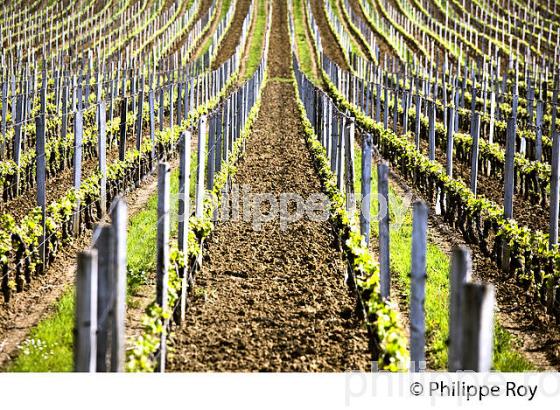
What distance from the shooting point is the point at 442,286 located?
11.2 meters

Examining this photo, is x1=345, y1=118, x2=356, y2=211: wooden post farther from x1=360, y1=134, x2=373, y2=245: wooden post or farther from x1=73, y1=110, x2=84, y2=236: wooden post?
x1=73, y1=110, x2=84, y2=236: wooden post

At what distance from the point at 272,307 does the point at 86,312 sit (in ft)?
15.7

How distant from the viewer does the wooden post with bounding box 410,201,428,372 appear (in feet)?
22.0

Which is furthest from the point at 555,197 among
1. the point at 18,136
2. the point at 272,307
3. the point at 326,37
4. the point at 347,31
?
the point at 347,31

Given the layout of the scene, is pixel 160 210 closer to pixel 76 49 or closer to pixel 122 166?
pixel 122 166

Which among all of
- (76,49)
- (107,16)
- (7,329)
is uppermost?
(107,16)

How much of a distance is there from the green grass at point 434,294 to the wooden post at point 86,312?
400 centimetres

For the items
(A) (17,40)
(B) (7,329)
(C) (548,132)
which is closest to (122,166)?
(B) (7,329)

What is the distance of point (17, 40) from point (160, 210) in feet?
161

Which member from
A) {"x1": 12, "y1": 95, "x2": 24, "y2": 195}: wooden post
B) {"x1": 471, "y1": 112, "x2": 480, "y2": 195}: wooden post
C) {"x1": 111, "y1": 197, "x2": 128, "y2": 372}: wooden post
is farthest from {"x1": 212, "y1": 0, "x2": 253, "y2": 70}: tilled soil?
{"x1": 111, "y1": 197, "x2": 128, "y2": 372}: wooden post

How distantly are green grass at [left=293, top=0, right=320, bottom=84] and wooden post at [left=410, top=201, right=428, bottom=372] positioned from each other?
37.9 meters

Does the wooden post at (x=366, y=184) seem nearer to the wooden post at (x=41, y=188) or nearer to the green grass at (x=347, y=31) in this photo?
the wooden post at (x=41, y=188)

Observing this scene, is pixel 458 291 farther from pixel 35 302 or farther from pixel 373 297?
pixel 35 302

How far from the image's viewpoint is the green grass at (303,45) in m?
48.2
